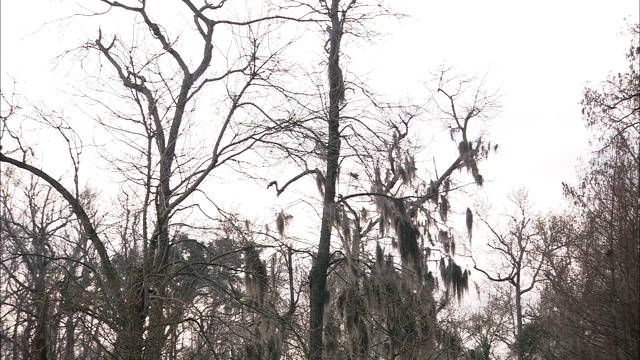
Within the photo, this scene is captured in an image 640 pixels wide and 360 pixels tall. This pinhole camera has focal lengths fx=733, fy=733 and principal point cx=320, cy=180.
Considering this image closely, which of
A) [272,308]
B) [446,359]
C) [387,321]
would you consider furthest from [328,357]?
[446,359]

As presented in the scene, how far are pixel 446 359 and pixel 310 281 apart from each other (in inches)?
157

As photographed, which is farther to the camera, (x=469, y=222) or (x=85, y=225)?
(x=469, y=222)

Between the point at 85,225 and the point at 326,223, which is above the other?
the point at 326,223

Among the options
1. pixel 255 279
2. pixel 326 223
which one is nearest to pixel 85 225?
pixel 255 279

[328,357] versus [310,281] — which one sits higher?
[310,281]

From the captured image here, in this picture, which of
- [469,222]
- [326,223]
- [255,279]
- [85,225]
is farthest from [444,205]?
[85,225]

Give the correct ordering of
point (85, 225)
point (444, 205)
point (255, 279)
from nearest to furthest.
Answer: point (85, 225)
point (255, 279)
point (444, 205)

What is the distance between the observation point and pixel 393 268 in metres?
13.9

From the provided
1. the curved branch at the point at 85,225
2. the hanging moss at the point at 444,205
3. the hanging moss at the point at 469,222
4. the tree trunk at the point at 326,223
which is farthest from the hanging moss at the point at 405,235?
the curved branch at the point at 85,225

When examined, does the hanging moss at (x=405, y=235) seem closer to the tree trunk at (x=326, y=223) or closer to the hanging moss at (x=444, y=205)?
the tree trunk at (x=326, y=223)

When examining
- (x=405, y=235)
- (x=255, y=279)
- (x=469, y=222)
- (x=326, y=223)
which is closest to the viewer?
(x=255, y=279)

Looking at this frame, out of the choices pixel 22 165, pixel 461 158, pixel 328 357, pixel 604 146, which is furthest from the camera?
pixel 461 158

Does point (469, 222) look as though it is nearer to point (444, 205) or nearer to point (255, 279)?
point (444, 205)

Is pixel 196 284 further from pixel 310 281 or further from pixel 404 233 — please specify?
pixel 404 233
